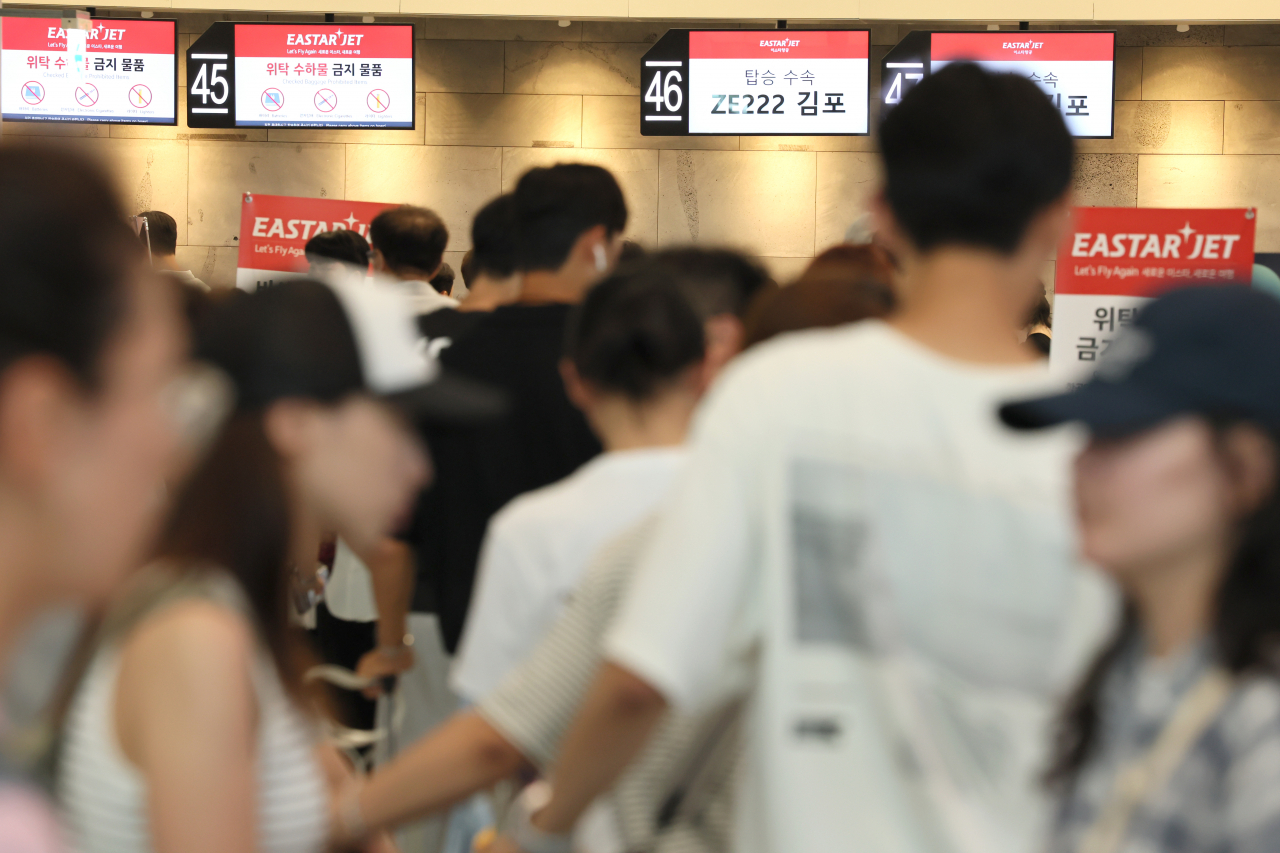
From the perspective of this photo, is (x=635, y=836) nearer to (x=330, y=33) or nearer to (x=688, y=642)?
(x=688, y=642)

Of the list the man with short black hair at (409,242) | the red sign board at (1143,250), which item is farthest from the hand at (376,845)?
the red sign board at (1143,250)

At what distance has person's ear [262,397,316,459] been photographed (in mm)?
1312

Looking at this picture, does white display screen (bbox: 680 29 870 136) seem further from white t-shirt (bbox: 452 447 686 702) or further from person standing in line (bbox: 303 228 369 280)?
white t-shirt (bbox: 452 447 686 702)

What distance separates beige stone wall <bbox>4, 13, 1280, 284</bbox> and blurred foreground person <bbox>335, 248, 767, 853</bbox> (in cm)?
835

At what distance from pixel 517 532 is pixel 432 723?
1528 millimetres

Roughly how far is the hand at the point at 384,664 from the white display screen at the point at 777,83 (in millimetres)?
6645

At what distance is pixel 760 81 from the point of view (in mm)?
9164

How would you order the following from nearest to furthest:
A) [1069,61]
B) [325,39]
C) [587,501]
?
[587,501], [1069,61], [325,39]

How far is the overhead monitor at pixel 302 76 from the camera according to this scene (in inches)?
368

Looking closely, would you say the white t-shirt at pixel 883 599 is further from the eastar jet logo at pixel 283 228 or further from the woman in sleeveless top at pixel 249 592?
the eastar jet logo at pixel 283 228

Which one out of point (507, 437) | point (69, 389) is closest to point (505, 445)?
point (507, 437)

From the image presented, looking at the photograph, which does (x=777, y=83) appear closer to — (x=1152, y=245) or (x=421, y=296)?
(x=1152, y=245)

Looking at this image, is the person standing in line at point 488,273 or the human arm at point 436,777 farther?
the person standing in line at point 488,273

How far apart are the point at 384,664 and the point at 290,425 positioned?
2010 mm
